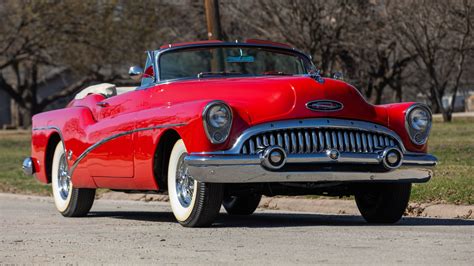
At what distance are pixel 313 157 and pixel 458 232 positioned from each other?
1279mm

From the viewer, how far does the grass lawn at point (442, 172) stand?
1211 cm

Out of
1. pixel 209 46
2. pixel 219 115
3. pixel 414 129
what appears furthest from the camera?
pixel 209 46

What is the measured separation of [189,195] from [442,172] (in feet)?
20.5

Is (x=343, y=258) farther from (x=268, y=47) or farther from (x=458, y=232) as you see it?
(x=268, y=47)

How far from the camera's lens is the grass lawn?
1211 centimetres

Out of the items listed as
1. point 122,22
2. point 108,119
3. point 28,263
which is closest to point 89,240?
point 28,263

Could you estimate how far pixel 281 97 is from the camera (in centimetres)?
916

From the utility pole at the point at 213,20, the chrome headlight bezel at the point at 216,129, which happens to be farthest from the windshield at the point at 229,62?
the utility pole at the point at 213,20

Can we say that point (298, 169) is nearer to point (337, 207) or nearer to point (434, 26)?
point (337, 207)

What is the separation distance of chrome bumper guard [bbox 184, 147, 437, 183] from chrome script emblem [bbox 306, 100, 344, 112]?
0.39 m

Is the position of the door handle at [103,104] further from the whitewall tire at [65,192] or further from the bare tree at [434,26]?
the bare tree at [434,26]

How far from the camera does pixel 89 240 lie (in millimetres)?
8727

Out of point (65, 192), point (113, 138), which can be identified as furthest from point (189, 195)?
point (65, 192)

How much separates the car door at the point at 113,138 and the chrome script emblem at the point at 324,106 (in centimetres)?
187
